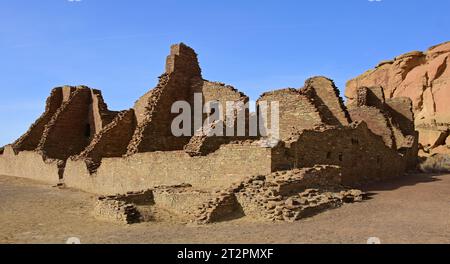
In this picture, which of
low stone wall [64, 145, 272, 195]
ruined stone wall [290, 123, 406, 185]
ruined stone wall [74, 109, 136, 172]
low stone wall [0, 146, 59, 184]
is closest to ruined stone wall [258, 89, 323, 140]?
ruined stone wall [290, 123, 406, 185]

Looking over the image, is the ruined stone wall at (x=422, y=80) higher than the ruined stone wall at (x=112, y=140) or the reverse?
higher

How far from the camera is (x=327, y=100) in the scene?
781 inches

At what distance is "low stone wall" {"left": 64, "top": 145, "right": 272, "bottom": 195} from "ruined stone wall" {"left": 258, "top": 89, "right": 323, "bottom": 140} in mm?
5108

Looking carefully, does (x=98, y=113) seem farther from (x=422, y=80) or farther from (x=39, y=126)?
(x=422, y=80)

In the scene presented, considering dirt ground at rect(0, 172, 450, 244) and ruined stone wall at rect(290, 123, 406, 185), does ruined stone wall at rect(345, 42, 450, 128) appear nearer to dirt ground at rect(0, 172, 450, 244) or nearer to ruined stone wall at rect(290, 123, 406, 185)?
ruined stone wall at rect(290, 123, 406, 185)

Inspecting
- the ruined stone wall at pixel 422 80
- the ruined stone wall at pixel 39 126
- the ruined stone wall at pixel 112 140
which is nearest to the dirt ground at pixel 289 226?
the ruined stone wall at pixel 112 140

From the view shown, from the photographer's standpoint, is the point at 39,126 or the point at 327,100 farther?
the point at 39,126

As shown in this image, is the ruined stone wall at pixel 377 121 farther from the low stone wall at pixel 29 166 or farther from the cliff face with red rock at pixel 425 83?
the low stone wall at pixel 29 166

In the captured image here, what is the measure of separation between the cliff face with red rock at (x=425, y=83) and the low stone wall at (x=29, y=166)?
21629 millimetres

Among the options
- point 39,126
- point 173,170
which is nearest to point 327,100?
point 173,170

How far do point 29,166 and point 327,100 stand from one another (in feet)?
55.2

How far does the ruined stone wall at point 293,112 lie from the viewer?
56.7 ft
